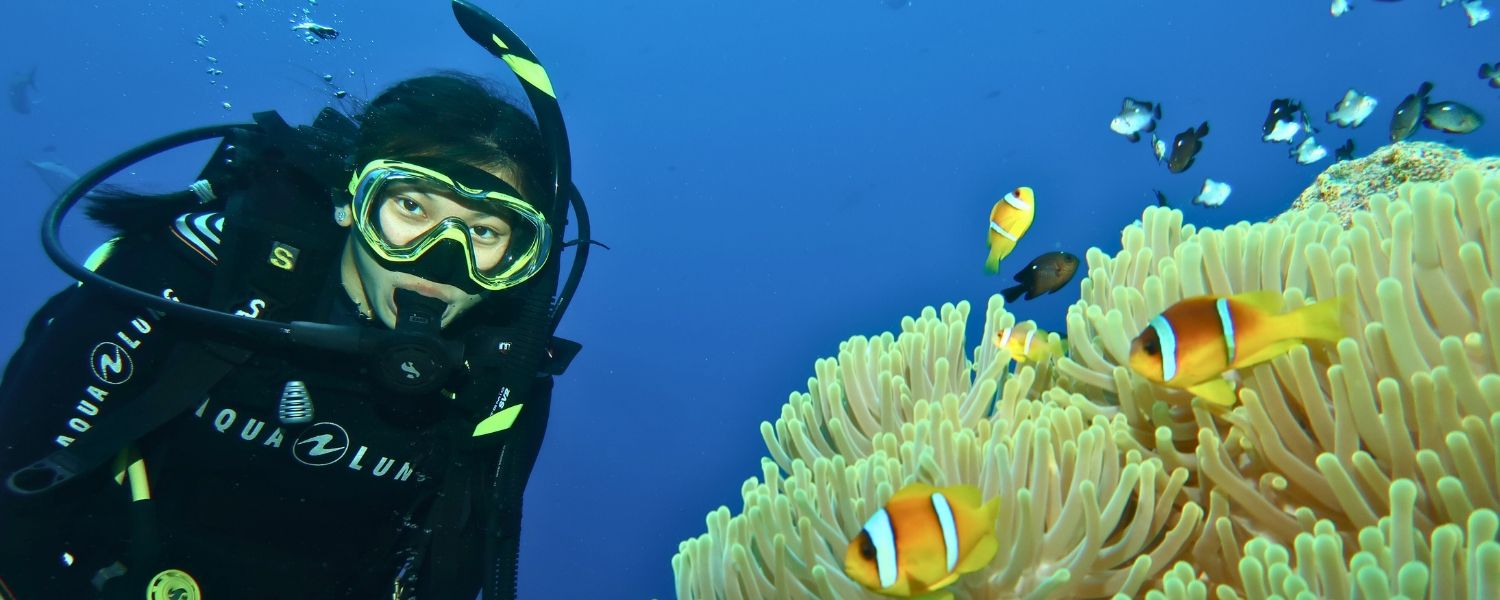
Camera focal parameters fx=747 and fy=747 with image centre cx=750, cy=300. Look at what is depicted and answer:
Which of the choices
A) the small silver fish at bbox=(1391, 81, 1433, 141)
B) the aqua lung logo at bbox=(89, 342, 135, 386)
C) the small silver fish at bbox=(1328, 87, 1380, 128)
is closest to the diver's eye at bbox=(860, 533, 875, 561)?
the aqua lung logo at bbox=(89, 342, 135, 386)

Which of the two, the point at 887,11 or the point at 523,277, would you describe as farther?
the point at 887,11

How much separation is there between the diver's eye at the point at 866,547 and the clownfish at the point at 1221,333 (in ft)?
1.78

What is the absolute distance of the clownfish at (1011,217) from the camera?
3787 mm

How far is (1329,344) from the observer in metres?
1.37

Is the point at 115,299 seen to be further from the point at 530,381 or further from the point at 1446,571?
the point at 1446,571

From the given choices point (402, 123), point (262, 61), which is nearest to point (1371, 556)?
point (402, 123)

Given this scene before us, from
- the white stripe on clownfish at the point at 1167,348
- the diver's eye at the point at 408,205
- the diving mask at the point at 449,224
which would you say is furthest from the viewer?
the diver's eye at the point at 408,205

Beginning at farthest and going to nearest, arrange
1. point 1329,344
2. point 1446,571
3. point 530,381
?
point 530,381 → point 1329,344 → point 1446,571

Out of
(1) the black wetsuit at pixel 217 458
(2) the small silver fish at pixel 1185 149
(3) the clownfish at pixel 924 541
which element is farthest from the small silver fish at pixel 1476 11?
(1) the black wetsuit at pixel 217 458

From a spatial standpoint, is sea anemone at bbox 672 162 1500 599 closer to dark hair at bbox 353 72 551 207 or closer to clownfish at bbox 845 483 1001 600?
clownfish at bbox 845 483 1001 600

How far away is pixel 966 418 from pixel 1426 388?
90 centimetres

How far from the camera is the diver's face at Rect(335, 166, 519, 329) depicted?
2.72 m

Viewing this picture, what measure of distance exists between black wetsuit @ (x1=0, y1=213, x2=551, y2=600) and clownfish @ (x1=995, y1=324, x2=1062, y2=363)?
71.7 inches

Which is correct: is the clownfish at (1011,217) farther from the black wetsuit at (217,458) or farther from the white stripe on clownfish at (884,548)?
the white stripe on clownfish at (884,548)
